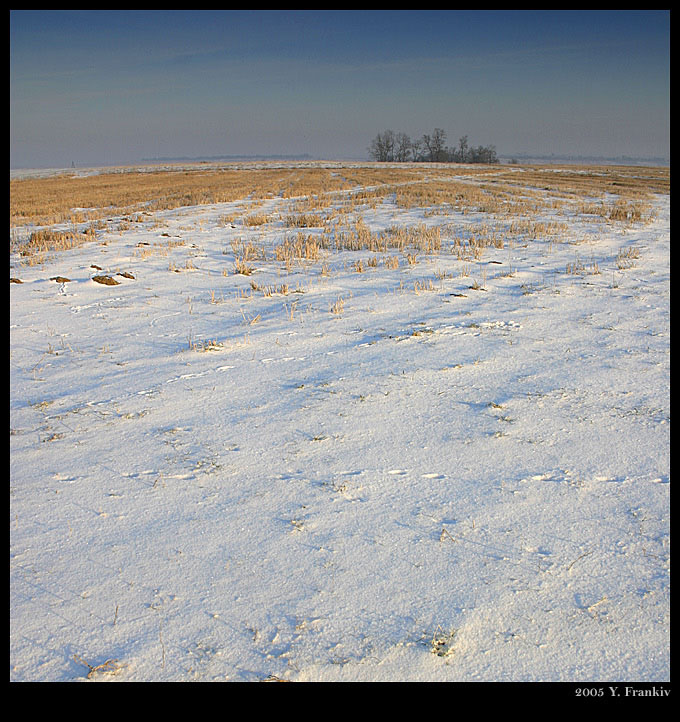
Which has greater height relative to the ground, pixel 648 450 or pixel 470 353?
pixel 470 353

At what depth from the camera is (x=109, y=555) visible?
2818 millimetres

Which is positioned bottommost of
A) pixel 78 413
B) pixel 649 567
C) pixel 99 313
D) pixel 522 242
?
pixel 649 567

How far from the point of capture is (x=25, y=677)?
2.18 meters

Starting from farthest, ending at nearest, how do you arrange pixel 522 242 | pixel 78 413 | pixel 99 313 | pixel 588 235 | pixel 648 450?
pixel 588 235 → pixel 522 242 → pixel 99 313 → pixel 78 413 → pixel 648 450

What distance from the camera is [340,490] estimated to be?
337 cm

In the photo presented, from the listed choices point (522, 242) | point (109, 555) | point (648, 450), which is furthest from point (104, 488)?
point (522, 242)

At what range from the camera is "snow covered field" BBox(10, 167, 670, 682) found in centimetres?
231

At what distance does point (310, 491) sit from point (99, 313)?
505cm

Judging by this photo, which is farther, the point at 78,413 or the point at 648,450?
the point at 78,413

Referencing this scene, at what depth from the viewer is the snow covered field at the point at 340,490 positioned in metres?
2.31

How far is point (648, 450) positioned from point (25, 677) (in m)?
3.73
